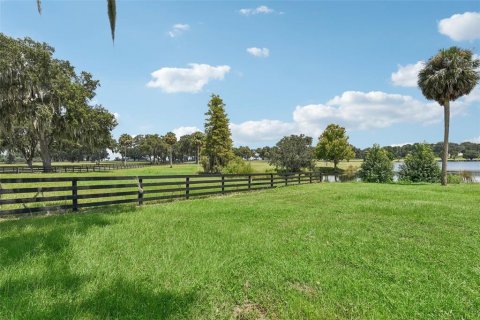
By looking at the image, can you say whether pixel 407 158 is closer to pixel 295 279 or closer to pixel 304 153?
pixel 304 153

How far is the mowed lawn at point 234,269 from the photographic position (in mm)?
4211

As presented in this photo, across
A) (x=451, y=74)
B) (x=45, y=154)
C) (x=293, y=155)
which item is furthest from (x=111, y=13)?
(x=293, y=155)

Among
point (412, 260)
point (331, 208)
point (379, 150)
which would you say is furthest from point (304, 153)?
point (412, 260)

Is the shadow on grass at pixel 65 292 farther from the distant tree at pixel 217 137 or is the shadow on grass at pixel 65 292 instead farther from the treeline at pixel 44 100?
the distant tree at pixel 217 137

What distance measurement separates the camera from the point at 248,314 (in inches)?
163

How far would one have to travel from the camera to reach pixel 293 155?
61.1m

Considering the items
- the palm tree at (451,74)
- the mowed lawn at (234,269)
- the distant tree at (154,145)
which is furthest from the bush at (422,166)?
the distant tree at (154,145)

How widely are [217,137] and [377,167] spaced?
2550 cm

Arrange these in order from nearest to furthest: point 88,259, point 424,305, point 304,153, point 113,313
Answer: point 113,313
point 424,305
point 88,259
point 304,153

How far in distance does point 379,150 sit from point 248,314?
41.6m

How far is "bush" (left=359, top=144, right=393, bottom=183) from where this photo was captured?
40094 millimetres

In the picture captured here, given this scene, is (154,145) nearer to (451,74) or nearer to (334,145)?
(334,145)

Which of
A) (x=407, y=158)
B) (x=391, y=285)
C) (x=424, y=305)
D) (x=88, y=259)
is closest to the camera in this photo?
(x=424, y=305)

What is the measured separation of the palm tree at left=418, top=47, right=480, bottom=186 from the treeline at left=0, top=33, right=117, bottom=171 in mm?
41091
